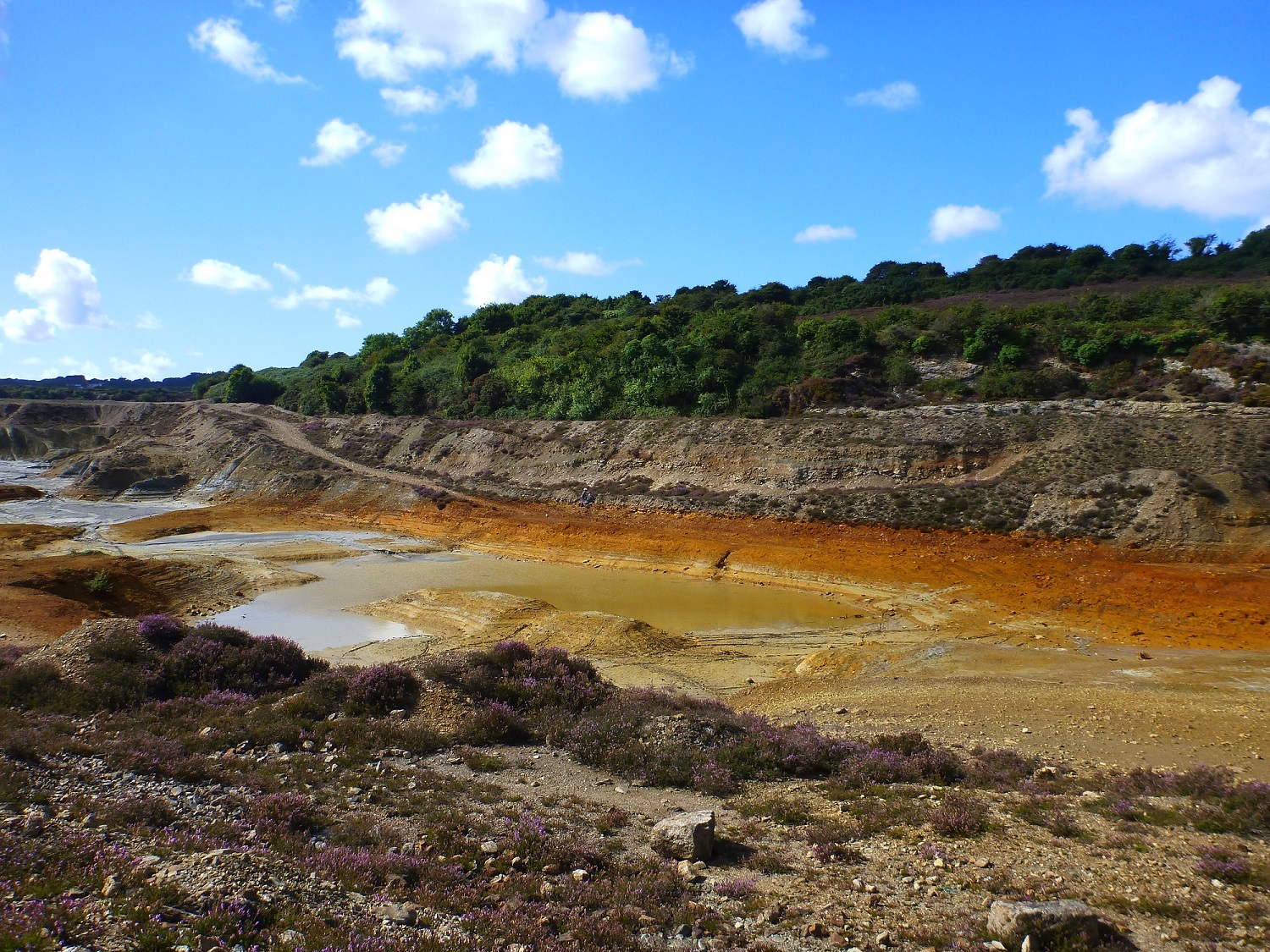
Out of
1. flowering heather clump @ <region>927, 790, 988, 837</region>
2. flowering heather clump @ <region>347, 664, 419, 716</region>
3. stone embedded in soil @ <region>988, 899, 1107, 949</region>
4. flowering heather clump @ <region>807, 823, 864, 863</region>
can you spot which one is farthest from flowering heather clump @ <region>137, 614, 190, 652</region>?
stone embedded in soil @ <region>988, 899, 1107, 949</region>

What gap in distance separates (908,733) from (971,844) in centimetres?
367

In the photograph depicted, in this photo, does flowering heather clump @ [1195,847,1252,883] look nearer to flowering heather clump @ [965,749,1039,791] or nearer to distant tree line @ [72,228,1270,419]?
flowering heather clump @ [965,749,1039,791]

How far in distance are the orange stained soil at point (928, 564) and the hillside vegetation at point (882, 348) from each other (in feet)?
37.9

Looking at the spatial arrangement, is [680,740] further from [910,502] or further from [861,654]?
[910,502]

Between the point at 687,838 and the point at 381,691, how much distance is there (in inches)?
239

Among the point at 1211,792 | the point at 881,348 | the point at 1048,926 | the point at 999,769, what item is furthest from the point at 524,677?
the point at 881,348

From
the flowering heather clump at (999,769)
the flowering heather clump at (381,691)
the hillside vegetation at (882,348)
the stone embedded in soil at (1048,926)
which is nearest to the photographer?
the stone embedded in soil at (1048,926)

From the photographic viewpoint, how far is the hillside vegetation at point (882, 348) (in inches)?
1348

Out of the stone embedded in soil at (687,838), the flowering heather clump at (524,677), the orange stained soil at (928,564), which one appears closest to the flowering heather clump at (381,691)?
the flowering heather clump at (524,677)

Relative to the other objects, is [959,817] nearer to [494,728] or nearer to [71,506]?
[494,728]

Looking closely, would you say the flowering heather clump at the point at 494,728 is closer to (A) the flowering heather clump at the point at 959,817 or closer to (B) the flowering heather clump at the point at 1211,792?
(A) the flowering heather clump at the point at 959,817

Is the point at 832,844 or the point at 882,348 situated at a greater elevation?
the point at 882,348

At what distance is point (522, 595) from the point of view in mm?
25656

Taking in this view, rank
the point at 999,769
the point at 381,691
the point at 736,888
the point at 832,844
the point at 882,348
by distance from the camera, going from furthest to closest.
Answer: the point at 882,348 → the point at 381,691 → the point at 999,769 → the point at 832,844 → the point at 736,888
